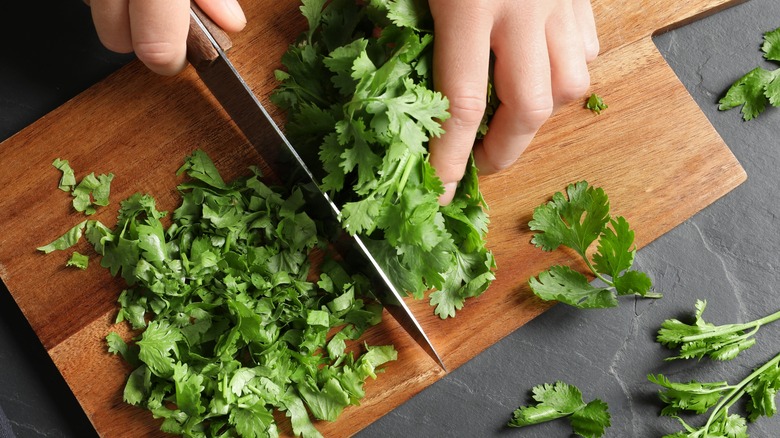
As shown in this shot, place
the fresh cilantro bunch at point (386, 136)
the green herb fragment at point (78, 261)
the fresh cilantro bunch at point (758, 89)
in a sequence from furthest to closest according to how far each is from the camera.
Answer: the fresh cilantro bunch at point (758, 89) < the green herb fragment at point (78, 261) < the fresh cilantro bunch at point (386, 136)

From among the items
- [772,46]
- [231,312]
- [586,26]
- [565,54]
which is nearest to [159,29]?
[231,312]

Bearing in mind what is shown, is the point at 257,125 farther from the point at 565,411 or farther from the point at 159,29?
the point at 565,411

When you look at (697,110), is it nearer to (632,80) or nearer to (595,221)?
(632,80)

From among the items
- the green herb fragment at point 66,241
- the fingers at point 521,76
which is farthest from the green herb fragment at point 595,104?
the green herb fragment at point 66,241

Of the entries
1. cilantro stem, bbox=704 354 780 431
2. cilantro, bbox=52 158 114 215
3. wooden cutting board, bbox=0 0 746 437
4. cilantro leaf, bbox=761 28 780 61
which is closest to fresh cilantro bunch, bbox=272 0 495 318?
wooden cutting board, bbox=0 0 746 437

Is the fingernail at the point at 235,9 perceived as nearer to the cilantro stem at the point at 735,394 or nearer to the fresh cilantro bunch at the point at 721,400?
the fresh cilantro bunch at the point at 721,400

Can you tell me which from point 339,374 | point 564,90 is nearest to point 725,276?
point 564,90

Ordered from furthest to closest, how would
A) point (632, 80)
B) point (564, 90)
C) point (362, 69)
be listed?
point (632, 80), point (564, 90), point (362, 69)

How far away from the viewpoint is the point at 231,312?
2.36 meters

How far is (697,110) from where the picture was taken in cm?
272

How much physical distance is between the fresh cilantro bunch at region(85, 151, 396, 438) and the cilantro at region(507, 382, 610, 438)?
0.53 metres

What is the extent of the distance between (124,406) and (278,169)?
33.9 inches

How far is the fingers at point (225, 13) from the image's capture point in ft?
7.67

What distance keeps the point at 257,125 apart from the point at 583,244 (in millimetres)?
1087
